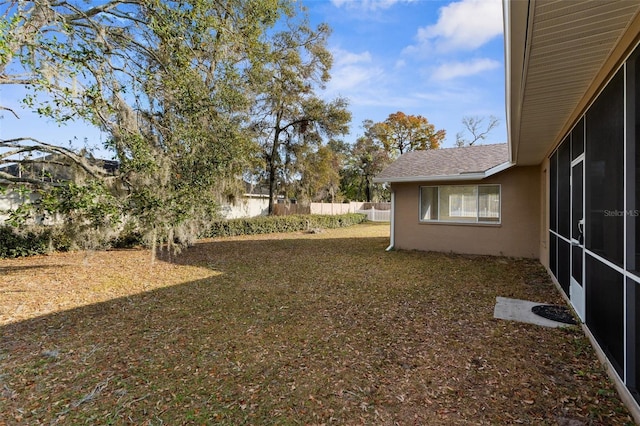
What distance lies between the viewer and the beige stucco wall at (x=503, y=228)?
7.76 metres

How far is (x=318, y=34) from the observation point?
15.8 meters

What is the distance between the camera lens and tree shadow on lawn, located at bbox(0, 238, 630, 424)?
223 centimetres

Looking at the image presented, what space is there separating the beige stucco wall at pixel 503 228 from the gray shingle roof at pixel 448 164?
384 millimetres

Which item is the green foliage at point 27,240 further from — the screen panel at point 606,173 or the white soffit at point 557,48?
the screen panel at point 606,173

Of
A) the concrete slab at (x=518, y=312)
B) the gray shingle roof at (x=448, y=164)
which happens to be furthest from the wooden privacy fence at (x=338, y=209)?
the concrete slab at (x=518, y=312)

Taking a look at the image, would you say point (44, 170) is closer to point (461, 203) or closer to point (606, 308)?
point (606, 308)

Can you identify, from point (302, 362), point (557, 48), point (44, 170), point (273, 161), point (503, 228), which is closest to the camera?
point (557, 48)

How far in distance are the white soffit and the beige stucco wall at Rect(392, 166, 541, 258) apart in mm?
4406

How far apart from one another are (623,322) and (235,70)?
26.4ft

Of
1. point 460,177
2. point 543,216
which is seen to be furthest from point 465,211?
point 543,216

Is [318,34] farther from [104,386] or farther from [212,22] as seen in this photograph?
[104,386]

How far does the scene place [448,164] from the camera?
915 centimetres

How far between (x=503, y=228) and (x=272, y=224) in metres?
10.3

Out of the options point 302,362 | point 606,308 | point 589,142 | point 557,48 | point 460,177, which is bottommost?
point 302,362
